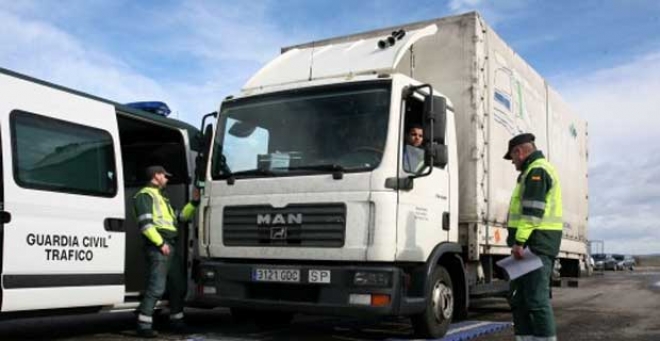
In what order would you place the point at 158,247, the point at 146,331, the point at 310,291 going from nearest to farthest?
the point at 310,291
the point at 146,331
the point at 158,247

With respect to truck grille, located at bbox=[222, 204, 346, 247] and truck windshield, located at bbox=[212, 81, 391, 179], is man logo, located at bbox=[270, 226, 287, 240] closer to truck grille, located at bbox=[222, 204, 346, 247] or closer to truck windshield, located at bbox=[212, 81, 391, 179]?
truck grille, located at bbox=[222, 204, 346, 247]

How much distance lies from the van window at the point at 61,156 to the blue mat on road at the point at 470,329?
142 inches

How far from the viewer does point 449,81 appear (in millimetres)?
7703

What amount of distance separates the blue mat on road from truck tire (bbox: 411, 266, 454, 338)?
181 mm

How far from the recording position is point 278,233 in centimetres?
645

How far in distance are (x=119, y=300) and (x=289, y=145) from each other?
2159 millimetres

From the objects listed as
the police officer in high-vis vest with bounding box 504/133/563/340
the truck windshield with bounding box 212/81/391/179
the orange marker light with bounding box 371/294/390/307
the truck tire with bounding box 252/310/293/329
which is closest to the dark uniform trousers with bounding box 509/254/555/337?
the police officer in high-vis vest with bounding box 504/133/563/340

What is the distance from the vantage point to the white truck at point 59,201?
18.4 ft

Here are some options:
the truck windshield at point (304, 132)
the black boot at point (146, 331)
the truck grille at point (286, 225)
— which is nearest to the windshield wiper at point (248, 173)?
the truck windshield at point (304, 132)

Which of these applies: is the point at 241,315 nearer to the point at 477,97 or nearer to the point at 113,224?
the point at 113,224

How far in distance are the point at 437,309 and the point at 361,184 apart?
1530mm

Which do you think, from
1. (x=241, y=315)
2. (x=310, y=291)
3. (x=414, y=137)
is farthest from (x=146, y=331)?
(x=414, y=137)

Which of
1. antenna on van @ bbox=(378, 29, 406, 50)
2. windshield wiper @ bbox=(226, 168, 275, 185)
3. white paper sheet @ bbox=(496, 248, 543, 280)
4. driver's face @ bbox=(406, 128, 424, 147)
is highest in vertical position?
antenna on van @ bbox=(378, 29, 406, 50)

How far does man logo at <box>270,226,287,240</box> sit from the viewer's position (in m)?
6.43
